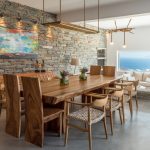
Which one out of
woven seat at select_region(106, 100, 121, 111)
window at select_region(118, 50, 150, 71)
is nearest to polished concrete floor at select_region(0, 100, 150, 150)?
woven seat at select_region(106, 100, 121, 111)

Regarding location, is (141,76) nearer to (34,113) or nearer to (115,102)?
(115,102)

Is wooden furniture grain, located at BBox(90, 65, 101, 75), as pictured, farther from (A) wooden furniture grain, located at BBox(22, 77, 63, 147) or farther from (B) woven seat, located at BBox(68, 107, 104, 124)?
(A) wooden furniture grain, located at BBox(22, 77, 63, 147)

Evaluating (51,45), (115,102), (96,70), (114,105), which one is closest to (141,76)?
(96,70)

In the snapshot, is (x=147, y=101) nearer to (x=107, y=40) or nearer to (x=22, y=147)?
(x=22, y=147)

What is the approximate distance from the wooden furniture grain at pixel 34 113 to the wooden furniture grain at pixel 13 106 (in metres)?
0.19

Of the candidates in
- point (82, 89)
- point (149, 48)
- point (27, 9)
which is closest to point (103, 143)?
point (82, 89)

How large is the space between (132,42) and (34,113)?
751 centimetres

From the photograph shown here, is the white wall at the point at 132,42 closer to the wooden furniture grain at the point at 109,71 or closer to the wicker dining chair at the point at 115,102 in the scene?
the wooden furniture grain at the point at 109,71

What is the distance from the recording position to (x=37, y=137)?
9.84ft

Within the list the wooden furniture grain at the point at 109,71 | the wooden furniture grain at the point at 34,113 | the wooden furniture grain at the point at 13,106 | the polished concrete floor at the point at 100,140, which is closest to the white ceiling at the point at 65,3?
the wooden furniture grain at the point at 109,71

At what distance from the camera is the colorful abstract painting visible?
5.00 m

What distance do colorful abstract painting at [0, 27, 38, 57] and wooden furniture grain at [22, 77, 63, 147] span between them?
2.36 m

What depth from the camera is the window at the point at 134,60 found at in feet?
A: 30.3

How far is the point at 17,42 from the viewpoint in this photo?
5.33m
